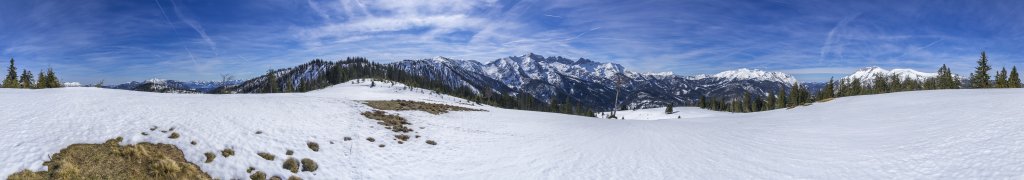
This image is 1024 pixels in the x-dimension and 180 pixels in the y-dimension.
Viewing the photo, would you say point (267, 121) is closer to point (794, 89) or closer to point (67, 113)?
point (67, 113)

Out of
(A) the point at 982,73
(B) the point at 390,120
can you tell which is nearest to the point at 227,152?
(B) the point at 390,120

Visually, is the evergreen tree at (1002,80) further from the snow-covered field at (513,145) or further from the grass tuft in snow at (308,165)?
the grass tuft in snow at (308,165)

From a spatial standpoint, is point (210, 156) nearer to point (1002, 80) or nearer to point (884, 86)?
point (1002, 80)

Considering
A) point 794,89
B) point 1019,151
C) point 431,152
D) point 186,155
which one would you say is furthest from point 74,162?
point 794,89

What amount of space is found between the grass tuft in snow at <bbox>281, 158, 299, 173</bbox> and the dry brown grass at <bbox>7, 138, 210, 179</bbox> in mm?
2283

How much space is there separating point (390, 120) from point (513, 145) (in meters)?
8.41

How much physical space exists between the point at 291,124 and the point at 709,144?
19614mm

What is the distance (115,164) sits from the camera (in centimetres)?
1270

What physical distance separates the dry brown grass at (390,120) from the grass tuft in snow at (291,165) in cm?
815

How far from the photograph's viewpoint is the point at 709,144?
21328mm

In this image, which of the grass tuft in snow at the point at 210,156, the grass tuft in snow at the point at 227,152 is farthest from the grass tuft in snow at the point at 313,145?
the grass tuft in snow at the point at 210,156

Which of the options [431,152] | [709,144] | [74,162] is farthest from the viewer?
[709,144]

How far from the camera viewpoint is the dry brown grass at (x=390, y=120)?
938 inches

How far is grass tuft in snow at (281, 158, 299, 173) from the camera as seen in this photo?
14580 mm
